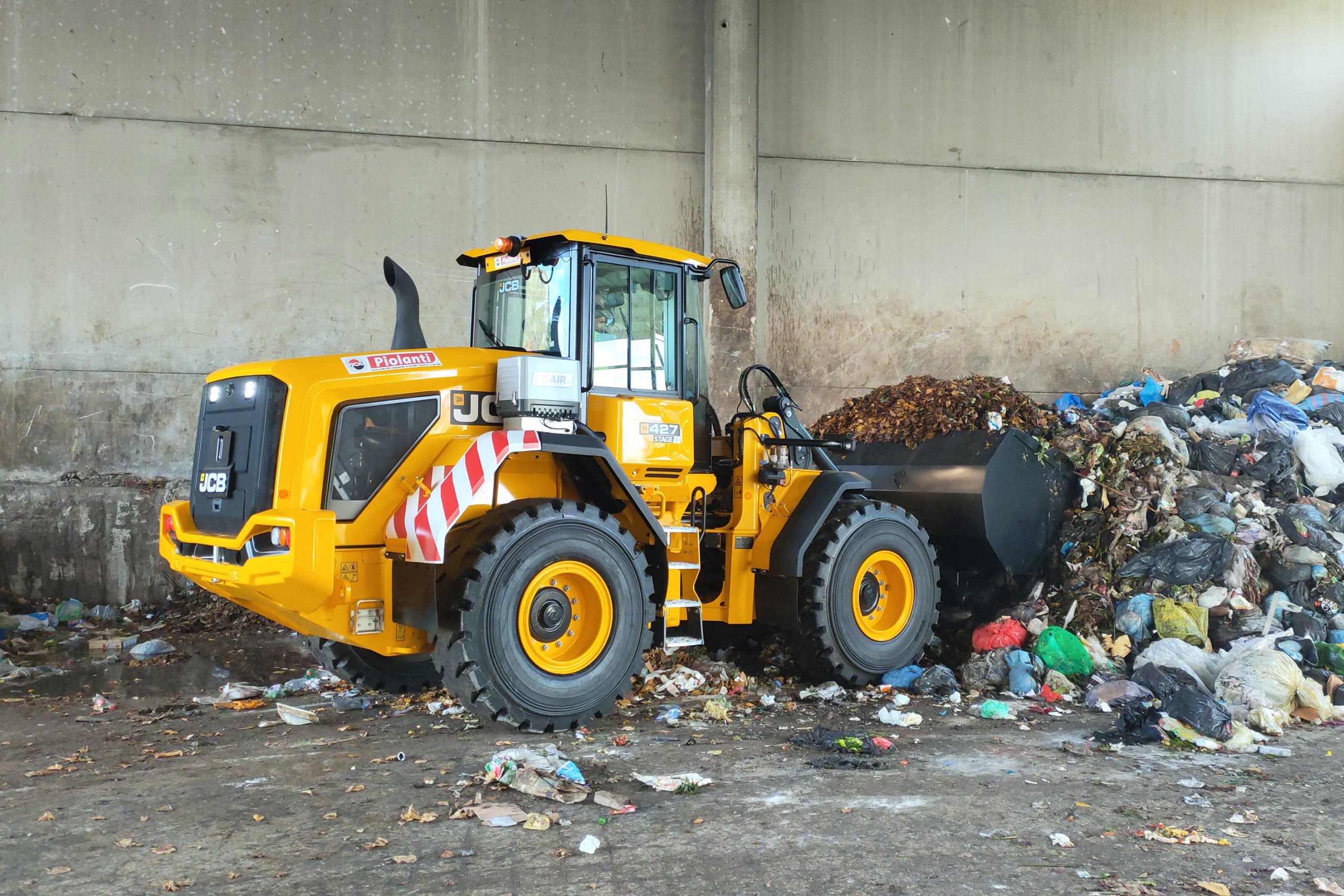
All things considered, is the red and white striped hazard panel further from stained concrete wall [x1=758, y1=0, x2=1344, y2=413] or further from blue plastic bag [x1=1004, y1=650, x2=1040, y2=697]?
stained concrete wall [x1=758, y1=0, x2=1344, y2=413]

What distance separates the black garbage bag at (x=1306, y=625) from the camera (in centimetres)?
587

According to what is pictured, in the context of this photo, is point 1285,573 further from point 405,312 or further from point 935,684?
point 405,312

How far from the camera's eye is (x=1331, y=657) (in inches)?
220

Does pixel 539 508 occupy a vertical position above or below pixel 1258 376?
below

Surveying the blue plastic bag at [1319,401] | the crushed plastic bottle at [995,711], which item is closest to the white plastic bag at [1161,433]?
the blue plastic bag at [1319,401]

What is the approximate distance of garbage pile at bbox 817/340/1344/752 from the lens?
16.5ft

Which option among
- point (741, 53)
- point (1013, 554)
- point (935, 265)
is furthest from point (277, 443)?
point (935, 265)

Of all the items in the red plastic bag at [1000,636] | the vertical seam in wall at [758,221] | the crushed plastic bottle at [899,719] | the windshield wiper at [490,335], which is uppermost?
the vertical seam in wall at [758,221]

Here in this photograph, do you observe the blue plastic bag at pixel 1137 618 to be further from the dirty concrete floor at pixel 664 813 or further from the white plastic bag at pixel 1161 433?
the white plastic bag at pixel 1161 433

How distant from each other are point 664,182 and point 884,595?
490 centimetres

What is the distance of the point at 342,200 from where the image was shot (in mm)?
8812

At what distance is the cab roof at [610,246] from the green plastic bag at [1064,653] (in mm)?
2806

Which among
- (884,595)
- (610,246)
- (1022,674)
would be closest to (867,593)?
(884,595)

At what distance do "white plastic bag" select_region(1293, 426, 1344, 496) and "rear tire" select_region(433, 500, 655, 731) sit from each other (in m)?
5.22
